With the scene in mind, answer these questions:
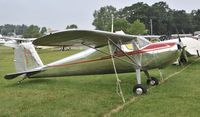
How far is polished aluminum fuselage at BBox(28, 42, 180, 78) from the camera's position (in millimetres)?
9688

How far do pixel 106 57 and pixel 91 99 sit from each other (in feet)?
6.98

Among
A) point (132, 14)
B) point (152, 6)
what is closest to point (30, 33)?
point (132, 14)

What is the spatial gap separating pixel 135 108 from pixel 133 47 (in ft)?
9.72

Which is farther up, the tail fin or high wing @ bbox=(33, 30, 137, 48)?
high wing @ bbox=(33, 30, 137, 48)

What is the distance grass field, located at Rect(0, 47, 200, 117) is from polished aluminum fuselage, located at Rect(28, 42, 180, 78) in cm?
52

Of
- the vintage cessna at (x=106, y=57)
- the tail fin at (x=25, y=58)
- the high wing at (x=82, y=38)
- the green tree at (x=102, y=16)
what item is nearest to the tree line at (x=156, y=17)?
the green tree at (x=102, y=16)

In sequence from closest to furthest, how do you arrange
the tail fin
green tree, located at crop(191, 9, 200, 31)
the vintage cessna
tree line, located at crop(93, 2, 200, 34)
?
the vintage cessna
the tail fin
green tree, located at crop(191, 9, 200, 31)
tree line, located at crop(93, 2, 200, 34)

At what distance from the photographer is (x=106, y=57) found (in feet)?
33.2

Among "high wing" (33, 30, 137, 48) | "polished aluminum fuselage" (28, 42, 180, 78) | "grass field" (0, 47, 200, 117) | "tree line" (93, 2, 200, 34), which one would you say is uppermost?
"tree line" (93, 2, 200, 34)

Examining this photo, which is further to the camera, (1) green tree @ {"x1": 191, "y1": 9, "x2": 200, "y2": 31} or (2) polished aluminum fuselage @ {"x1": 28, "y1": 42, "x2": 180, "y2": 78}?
(1) green tree @ {"x1": 191, "y1": 9, "x2": 200, "y2": 31}

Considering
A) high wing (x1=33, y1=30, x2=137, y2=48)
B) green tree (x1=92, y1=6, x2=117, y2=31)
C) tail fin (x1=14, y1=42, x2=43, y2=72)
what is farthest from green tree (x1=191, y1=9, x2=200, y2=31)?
high wing (x1=33, y1=30, x2=137, y2=48)

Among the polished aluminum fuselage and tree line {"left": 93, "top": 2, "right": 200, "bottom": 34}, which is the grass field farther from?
tree line {"left": 93, "top": 2, "right": 200, "bottom": 34}

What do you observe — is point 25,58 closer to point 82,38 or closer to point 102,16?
point 82,38

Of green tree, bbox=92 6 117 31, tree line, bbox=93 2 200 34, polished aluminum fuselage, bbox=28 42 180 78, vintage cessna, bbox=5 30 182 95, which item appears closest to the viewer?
vintage cessna, bbox=5 30 182 95
